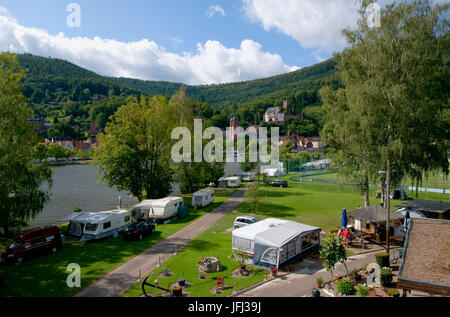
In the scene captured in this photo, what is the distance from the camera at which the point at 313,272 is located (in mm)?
14891

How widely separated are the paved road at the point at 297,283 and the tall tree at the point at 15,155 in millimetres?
17162

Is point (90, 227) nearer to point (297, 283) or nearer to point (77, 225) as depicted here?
point (77, 225)

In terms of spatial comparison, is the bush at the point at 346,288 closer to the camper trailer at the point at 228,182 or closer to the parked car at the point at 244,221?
the parked car at the point at 244,221

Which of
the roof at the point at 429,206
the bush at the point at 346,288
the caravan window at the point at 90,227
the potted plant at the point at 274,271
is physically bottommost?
the potted plant at the point at 274,271

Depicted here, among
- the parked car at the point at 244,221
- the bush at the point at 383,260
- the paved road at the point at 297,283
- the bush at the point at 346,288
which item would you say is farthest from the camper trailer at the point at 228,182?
the bush at the point at 346,288

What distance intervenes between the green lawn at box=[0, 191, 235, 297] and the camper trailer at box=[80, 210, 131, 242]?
0.54 metres

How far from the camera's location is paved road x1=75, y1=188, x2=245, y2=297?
43.3 feet

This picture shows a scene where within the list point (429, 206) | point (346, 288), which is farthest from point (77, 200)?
point (429, 206)

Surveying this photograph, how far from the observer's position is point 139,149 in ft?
107

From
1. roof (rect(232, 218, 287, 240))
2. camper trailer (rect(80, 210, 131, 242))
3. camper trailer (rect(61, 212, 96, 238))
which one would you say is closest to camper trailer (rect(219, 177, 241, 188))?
camper trailer (rect(80, 210, 131, 242))

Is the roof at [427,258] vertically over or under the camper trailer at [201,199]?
over

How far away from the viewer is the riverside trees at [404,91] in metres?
19.2

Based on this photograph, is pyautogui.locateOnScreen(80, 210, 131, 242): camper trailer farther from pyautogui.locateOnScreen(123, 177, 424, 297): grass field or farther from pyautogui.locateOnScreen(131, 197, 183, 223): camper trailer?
pyautogui.locateOnScreen(123, 177, 424, 297): grass field
